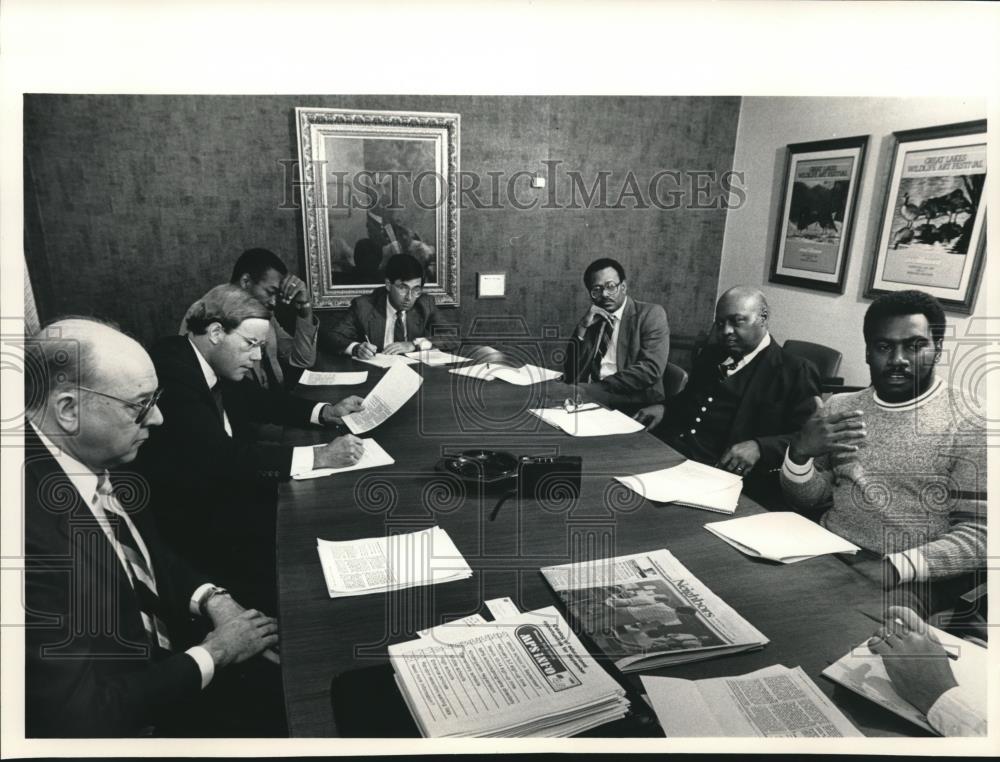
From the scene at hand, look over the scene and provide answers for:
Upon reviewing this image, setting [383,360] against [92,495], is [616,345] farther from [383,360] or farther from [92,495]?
[92,495]

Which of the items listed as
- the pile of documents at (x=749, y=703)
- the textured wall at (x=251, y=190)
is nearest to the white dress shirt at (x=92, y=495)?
the textured wall at (x=251, y=190)

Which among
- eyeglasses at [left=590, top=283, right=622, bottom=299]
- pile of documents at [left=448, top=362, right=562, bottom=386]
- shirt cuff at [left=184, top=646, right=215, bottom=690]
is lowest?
shirt cuff at [left=184, top=646, right=215, bottom=690]

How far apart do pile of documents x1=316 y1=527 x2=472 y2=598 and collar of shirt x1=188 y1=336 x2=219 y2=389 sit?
611 mm

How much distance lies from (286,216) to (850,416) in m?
1.43

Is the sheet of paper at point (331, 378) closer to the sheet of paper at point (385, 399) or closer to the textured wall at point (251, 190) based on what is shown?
the sheet of paper at point (385, 399)

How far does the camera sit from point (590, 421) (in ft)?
5.39

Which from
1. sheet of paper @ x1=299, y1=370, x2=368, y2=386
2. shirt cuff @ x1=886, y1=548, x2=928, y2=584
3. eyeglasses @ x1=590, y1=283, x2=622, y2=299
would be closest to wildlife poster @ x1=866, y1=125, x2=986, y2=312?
shirt cuff @ x1=886, y1=548, x2=928, y2=584

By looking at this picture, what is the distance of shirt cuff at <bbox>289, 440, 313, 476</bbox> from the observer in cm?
130

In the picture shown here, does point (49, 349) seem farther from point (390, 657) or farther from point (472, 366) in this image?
point (472, 366)

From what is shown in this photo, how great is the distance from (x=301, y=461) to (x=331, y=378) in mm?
765

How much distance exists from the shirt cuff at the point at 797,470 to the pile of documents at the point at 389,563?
2.74 ft

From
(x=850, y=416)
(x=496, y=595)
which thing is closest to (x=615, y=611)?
(x=496, y=595)

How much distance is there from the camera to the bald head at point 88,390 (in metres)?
1.01

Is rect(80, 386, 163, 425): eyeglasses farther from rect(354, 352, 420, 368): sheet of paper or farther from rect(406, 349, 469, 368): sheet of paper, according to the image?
rect(354, 352, 420, 368): sheet of paper
